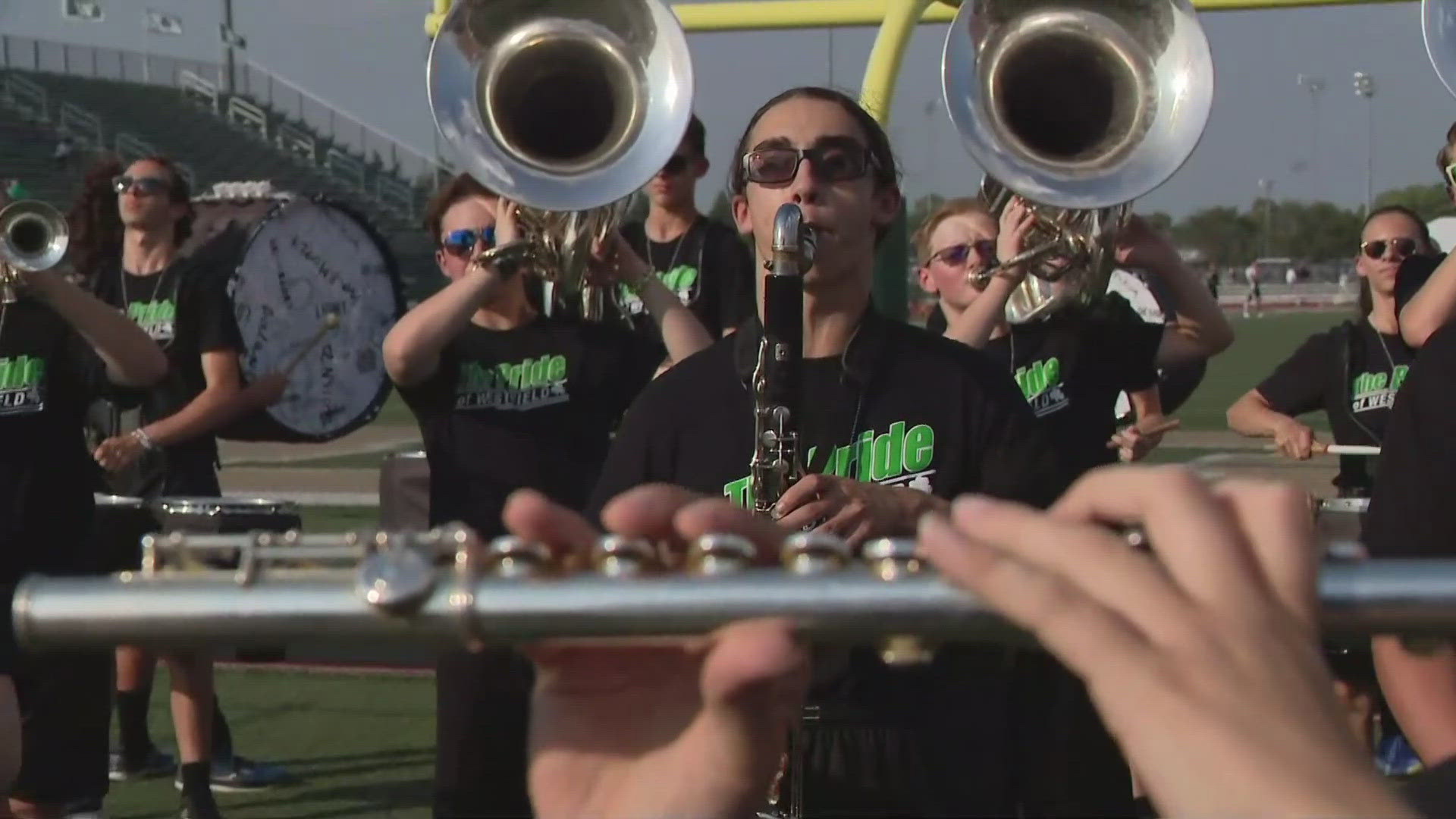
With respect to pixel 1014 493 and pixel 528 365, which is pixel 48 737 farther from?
pixel 1014 493

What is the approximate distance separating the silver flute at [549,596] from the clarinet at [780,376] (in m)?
1.27

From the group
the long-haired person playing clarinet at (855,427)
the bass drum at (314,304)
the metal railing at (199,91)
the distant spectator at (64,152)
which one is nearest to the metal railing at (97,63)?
the metal railing at (199,91)

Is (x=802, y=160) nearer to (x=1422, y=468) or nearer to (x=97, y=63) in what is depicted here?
(x=1422, y=468)

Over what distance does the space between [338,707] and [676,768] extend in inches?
216

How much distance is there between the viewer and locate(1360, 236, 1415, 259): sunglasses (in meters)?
5.90

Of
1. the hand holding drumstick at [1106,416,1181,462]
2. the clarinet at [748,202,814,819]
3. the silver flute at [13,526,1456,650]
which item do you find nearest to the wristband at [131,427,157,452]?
the hand holding drumstick at [1106,416,1181,462]

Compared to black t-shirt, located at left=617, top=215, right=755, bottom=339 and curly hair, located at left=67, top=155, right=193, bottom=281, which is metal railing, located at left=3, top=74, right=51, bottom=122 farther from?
black t-shirt, located at left=617, top=215, right=755, bottom=339

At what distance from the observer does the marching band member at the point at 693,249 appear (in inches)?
218

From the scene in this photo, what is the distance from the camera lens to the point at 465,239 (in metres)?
4.75

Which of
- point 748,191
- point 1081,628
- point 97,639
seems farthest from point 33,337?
point 1081,628

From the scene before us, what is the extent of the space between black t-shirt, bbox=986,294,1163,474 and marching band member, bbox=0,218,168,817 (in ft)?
7.49

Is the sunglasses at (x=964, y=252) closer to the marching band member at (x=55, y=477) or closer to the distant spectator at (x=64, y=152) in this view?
the marching band member at (x=55, y=477)

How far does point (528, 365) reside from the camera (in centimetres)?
461

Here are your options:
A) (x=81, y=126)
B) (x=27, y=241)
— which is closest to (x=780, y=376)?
(x=27, y=241)
